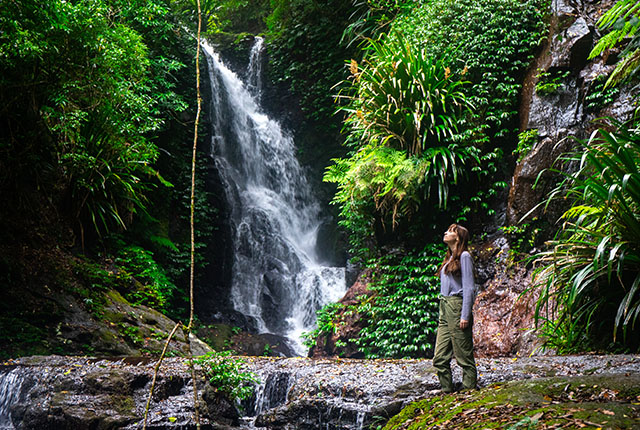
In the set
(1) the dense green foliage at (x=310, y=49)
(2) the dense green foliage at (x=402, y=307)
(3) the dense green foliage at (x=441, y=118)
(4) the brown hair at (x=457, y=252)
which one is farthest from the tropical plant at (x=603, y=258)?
→ (1) the dense green foliage at (x=310, y=49)

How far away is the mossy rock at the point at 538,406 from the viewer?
2477mm

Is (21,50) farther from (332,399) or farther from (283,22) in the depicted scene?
(283,22)

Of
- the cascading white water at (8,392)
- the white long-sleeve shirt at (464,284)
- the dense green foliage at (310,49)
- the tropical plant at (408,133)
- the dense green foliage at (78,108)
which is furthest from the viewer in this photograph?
the dense green foliage at (310,49)

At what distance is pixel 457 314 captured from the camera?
3.68m

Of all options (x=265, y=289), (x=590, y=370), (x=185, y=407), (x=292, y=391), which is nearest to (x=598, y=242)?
(x=590, y=370)

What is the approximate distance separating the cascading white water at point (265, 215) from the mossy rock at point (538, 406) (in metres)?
6.87

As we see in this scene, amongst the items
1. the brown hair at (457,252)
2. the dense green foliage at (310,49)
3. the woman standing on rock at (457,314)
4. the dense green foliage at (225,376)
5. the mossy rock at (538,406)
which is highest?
the dense green foliage at (310,49)

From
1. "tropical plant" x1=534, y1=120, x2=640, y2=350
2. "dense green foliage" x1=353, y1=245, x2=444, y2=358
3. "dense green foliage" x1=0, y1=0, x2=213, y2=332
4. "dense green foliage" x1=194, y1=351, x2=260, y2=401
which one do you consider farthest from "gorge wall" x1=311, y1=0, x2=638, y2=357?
"dense green foliage" x1=0, y1=0, x2=213, y2=332

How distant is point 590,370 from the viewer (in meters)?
3.90

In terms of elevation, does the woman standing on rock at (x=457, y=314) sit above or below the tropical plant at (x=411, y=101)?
below

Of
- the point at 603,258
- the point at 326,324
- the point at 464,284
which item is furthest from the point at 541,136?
the point at 326,324

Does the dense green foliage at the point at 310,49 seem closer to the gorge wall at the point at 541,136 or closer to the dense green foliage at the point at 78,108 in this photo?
the gorge wall at the point at 541,136

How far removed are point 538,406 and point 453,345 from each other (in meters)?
0.88

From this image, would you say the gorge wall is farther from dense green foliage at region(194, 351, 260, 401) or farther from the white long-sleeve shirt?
dense green foliage at region(194, 351, 260, 401)
